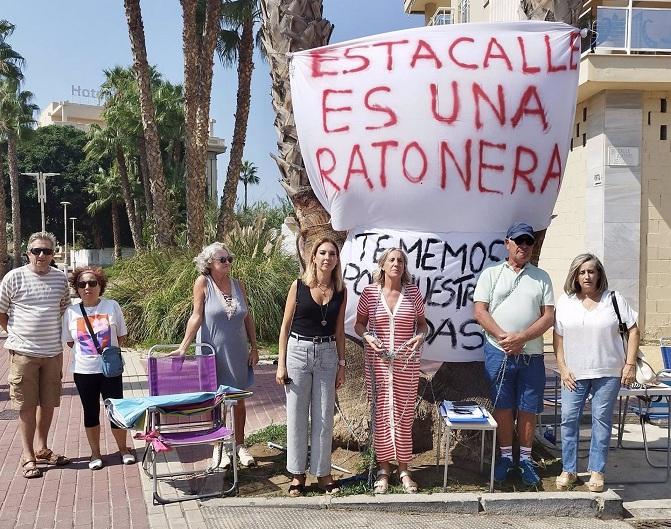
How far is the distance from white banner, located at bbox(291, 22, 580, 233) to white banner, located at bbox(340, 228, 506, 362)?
85mm

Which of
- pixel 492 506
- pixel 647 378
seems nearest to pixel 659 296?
pixel 647 378

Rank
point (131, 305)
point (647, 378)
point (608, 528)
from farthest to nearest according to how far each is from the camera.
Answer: point (131, 305), point (647, 378), point (608, 528)

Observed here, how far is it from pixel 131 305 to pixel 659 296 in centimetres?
910

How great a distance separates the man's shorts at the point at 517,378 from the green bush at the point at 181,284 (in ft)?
24.2

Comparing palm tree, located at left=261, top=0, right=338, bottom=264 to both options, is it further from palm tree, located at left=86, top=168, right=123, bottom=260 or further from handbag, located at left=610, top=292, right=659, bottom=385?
palm tree, located at left=86, top=168, right=123, bottom=260

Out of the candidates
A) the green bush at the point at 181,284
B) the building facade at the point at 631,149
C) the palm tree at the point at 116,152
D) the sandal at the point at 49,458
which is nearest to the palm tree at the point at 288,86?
the sandal at the point at 49,458

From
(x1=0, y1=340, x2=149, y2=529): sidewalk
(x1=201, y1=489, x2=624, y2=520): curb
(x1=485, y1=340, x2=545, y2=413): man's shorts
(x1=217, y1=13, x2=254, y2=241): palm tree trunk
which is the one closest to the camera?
(x1=0, y1=340, x2=149, y2=529): sidewalk

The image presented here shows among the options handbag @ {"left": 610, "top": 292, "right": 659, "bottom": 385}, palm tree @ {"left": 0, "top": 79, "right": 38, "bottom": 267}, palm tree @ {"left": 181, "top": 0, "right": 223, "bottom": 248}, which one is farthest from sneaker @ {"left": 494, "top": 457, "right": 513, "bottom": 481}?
palm tree @ {"left": 0, "top": 79, "right": 38, "bottom": 267}

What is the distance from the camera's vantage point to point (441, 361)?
16.1ft

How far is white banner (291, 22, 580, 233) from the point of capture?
4598 millimetres

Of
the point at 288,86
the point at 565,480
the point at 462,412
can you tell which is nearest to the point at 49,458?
the point at 462,412

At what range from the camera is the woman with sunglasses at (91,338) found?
16.7ft

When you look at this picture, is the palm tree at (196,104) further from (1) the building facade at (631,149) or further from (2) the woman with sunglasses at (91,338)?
(2) the woman with sunglasses at (91,338)

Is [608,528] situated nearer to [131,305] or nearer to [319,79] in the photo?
[319,79]
